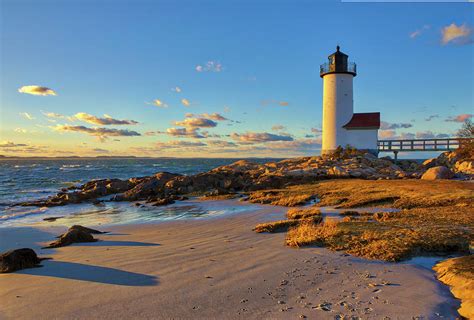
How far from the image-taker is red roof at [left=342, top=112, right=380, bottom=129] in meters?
33.4

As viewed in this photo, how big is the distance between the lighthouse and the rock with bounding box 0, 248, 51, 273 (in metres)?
30.9

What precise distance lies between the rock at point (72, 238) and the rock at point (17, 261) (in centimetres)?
197

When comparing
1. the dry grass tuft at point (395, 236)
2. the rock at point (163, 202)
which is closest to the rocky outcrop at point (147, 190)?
the rock at point (163, 202)

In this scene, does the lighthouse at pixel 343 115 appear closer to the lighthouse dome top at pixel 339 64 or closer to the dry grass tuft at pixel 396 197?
the lighthouse dome top at pixel 339 64

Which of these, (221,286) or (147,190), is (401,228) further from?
(147,190)

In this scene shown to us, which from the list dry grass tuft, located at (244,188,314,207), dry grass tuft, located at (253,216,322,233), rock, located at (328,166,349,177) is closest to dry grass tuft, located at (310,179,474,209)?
dry grass tuft, located at (244,188,314,207)

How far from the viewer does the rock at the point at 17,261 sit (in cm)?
620

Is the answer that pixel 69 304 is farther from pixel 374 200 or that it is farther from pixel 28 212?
pixel 28 212

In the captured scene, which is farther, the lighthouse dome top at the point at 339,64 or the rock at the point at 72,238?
the lighthouse dome top at the point at 339,64

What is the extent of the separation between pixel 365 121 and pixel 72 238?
99.3 feet

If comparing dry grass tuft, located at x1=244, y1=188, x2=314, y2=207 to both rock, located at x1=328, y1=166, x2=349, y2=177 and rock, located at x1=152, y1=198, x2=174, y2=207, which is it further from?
rock, located at x1=328, y1=166, x2=349, y2=177

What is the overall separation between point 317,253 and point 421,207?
651 cm

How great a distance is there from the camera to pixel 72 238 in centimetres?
870

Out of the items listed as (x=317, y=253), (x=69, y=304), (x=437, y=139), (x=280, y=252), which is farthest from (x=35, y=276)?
(x=437, y=139)
